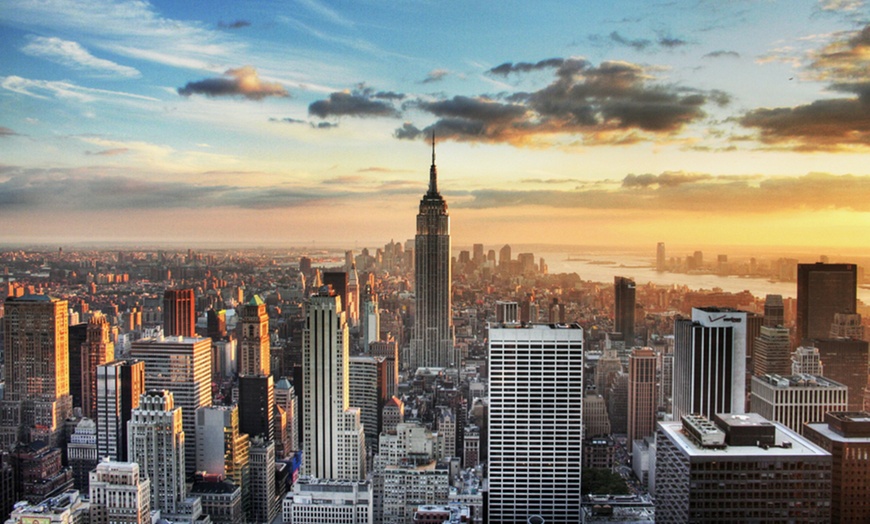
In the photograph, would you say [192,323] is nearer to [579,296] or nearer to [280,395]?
[280,395]

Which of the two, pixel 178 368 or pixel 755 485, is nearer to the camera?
pixel 755 485

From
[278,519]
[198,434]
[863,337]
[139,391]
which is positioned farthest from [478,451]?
[863,337]

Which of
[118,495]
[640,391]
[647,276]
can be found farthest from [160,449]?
[640,391]

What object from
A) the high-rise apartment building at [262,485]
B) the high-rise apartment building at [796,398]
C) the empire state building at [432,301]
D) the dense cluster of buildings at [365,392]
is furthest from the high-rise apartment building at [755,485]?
the empire state building at [432,301]

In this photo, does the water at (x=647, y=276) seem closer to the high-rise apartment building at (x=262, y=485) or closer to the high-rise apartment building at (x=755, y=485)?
the high-rise apartment building at (x=755, y=485)

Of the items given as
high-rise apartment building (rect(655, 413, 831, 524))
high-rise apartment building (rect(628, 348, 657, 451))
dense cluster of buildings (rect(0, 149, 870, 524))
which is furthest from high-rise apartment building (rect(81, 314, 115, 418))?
high-rise apartment building (rect(655, 413, 831, 524))

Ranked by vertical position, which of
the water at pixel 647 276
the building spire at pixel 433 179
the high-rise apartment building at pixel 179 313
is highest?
the building spire at pixel 433 179

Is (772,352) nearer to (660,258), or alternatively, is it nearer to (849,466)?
(660,258)

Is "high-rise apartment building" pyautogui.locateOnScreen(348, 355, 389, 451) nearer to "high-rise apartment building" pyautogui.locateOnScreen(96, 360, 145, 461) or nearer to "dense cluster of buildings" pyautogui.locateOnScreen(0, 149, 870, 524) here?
"dense cluster of buildings" pyautogui.locateOnScreen(0, 149, 870, 524)
